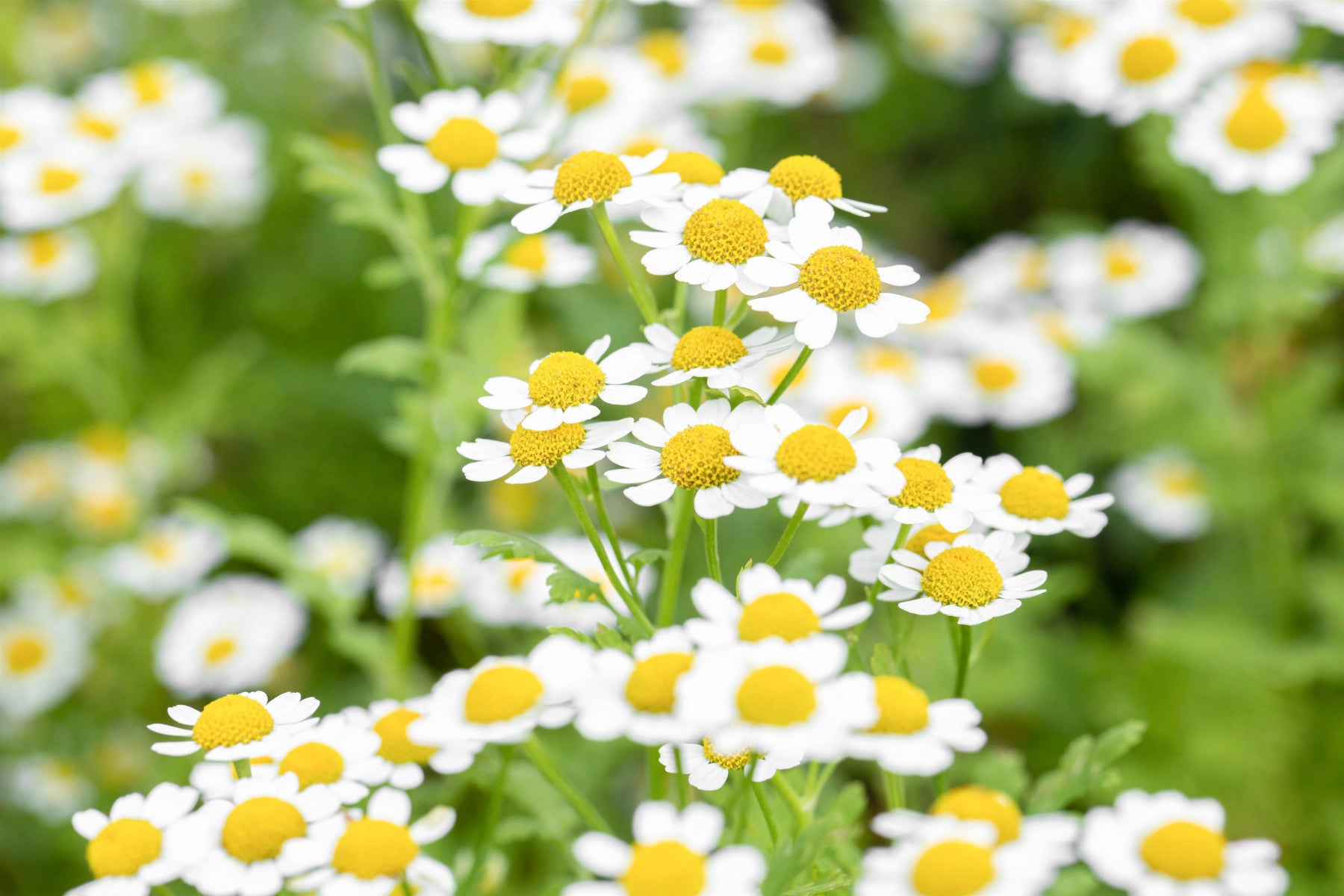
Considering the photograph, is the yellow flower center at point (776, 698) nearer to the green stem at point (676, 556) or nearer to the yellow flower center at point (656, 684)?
the yellow flower center at point (656, 684)

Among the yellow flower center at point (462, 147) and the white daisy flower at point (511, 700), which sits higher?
the yellow flower center at point (462, 147)

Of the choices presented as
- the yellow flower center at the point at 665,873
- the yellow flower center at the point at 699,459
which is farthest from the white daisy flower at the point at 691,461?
the yellow flower center at the point at 665,873

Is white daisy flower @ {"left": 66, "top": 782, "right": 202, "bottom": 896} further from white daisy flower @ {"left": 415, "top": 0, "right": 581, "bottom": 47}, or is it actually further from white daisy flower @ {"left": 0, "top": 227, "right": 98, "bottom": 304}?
white daisy flower @ {"left": 0, "top": 227, "right": 98, "bottom": 304}

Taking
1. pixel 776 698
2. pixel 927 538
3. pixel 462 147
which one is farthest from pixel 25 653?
pixel 776 698

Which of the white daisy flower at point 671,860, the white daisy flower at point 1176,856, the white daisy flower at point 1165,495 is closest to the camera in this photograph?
the white daisy flower at point 671,860

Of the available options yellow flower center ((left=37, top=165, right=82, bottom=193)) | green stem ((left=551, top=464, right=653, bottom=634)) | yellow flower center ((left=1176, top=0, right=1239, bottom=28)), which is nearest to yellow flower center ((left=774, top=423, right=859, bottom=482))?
green stem ((left=551, top=464, right=653, bottom=634))
